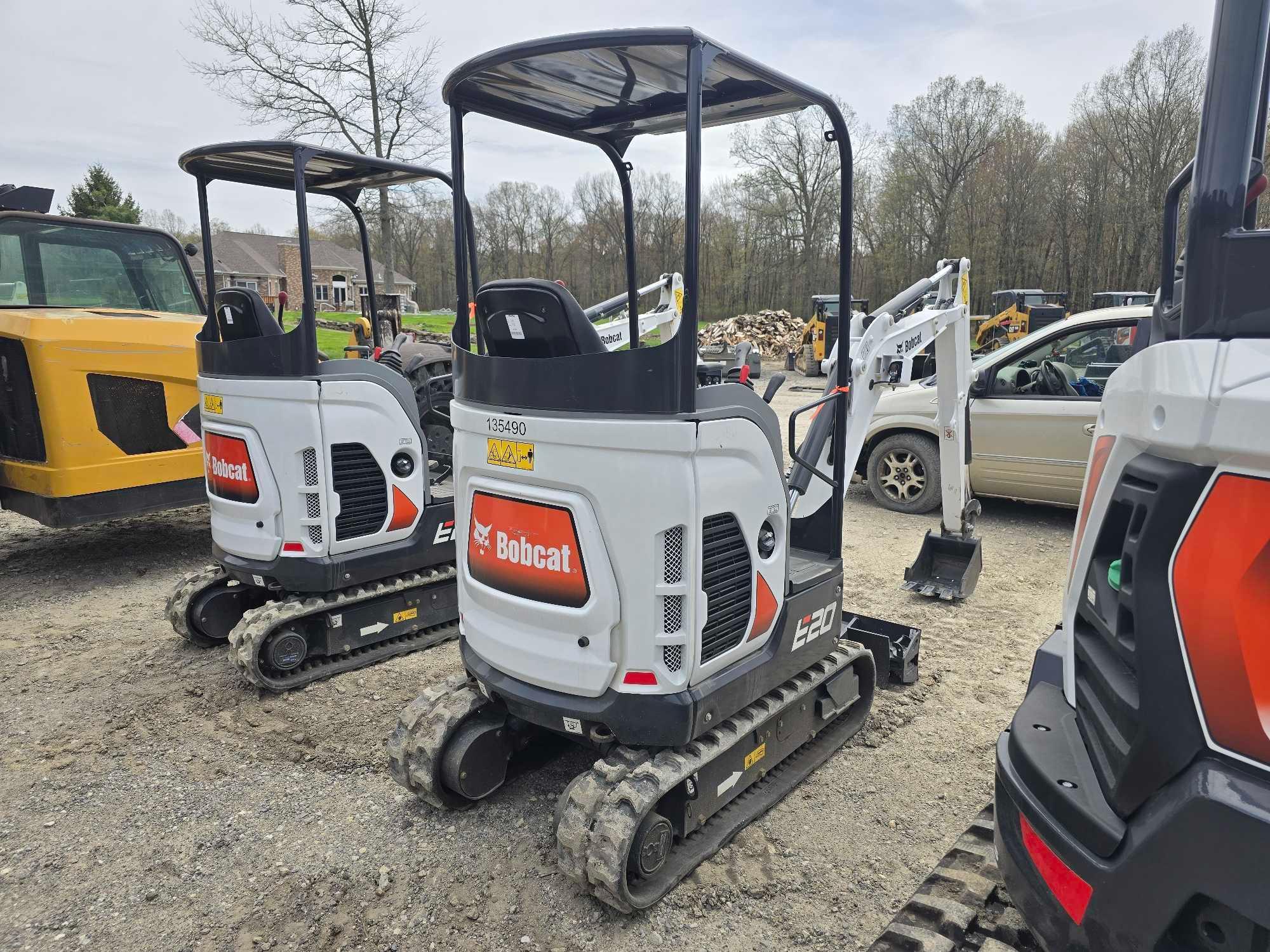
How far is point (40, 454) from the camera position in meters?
5.88

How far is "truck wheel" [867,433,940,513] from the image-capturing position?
7766 millimetres

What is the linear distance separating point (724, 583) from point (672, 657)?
0.33 meters

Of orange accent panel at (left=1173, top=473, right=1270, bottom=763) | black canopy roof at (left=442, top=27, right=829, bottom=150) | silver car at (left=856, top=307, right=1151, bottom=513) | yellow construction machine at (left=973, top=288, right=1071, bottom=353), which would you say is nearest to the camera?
orange accent panel at (left=1173, top=473, right=1270, bottom=763)

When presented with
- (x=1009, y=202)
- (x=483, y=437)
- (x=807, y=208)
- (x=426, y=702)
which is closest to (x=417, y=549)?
(x=426, y=702)

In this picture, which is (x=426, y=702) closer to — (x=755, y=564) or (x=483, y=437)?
(x=483, y=437)

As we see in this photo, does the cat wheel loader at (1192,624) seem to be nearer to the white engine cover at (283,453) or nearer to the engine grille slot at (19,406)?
the white engine cover at (283,453)

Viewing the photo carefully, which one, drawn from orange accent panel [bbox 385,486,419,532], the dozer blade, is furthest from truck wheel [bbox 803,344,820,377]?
orange accent panel [bbox 385,486,419,532]

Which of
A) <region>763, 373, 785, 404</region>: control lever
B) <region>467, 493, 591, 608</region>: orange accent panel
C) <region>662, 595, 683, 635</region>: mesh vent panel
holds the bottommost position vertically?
<region>662, 595, 683, 635</region>: mesh vent panel

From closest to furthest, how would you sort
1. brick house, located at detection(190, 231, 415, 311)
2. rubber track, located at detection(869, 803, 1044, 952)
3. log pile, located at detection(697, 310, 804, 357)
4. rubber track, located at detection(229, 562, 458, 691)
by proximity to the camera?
rubber track, located at detection(869, 803, 1044, 952)
rubber track, located at detection(229, 562, 458, 691)
log pile, located at detection(697, 310, 804, 357)
brick house, located at detection(190, 231, 415, 311)

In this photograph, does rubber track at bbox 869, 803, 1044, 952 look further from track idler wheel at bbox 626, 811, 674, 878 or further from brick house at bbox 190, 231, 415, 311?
brick house at bbox 190, 231, 415, 311

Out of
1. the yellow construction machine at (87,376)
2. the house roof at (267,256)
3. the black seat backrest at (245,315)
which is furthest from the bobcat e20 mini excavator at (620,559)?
the house roof at (267,256)

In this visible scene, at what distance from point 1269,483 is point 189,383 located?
6.95 m

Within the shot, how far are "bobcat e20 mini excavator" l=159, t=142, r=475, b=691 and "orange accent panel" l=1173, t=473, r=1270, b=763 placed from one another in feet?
13.4

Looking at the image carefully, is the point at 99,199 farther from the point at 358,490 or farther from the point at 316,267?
the point at 358,490
